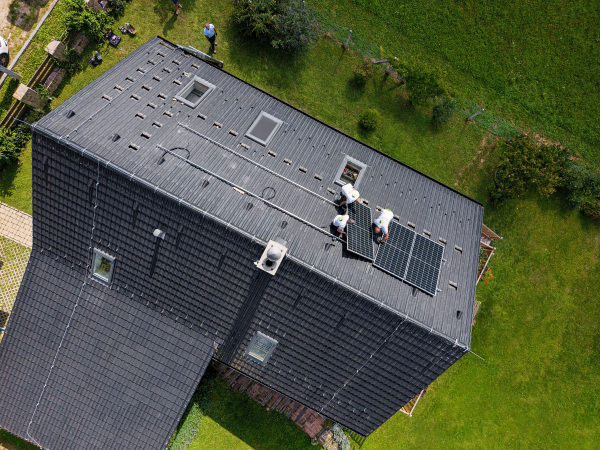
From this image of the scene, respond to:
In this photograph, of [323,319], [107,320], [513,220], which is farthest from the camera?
[513,220]

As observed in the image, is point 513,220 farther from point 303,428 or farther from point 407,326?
point 303,428

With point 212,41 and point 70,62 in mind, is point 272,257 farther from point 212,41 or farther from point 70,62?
point 70,62

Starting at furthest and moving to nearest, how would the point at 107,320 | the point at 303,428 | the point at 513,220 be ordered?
the point at 513,220 → the point at 303,428 → the point at 107,320

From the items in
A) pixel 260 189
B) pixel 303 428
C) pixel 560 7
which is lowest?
pixel 303 428

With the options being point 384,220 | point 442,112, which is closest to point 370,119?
point 442,112

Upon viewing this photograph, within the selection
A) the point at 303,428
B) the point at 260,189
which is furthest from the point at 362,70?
the point at 303,428

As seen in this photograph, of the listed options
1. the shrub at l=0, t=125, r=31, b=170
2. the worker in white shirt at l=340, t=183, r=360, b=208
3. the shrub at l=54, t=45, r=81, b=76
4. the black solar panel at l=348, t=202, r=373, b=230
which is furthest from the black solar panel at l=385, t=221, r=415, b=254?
the shrub at l=0, t=125, r=31, b=170

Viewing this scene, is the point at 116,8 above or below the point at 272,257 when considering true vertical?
above
